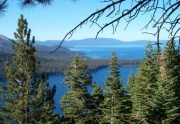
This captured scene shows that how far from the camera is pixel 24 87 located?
1931 cm

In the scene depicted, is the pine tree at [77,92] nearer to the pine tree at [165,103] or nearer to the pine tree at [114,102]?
the pine tree at [114,102]

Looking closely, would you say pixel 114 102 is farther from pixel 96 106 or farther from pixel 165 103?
pixel 165 103

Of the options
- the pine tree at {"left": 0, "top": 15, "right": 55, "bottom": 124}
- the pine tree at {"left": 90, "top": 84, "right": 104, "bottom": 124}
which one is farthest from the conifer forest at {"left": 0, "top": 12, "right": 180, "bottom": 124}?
the pine tree at {"left": 90, "top": 84, "right": 104, "bottom": 124}

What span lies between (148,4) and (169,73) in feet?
60.1

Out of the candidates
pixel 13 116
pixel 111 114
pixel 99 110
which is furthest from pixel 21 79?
pixel 99 110

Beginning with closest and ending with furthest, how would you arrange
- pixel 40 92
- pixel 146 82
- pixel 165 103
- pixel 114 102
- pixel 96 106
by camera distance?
pixel 165 103 → pixel 40 92 → pixel 146 82 → pixel 114 102 → pixel 96 106

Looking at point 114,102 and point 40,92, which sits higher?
point 40,92

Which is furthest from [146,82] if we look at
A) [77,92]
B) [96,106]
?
[96,106]

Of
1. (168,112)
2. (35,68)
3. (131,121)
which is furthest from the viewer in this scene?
(131,121)

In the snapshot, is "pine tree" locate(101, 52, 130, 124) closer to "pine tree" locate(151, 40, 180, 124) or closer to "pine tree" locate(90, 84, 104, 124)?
"pine tree" locate(90, 84, 104, 124)

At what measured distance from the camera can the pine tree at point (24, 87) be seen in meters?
19.0

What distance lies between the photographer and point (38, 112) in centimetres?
1977

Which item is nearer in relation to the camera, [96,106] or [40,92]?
[40,92]

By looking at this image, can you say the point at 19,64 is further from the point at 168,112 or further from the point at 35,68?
the point at 168,112
